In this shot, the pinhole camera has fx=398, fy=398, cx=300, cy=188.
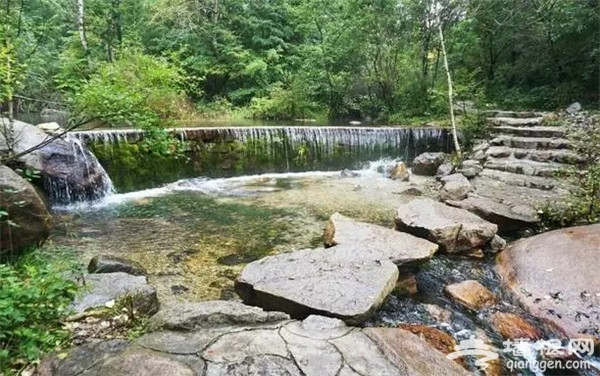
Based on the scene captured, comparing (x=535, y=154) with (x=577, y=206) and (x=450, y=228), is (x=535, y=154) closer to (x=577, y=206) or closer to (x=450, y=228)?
(x=577, y=206)

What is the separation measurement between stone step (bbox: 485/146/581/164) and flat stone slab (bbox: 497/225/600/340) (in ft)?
10.4

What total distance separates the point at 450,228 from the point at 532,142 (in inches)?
191

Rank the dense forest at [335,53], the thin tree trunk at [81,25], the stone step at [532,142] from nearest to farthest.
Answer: the stone step at [532,142] → the dense forest at [335,53] → the thin tree trunk at [81,25]

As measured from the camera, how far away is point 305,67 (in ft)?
49.3

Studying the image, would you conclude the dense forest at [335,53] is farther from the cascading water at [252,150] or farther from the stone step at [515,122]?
the cascading water at [252,150]

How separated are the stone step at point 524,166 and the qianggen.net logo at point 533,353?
456 centimetres

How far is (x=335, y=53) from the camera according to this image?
1395cm

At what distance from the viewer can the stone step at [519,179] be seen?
616cm

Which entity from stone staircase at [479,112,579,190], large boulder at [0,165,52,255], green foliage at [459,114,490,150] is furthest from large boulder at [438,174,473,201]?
large boulder at [0,165,52,255]

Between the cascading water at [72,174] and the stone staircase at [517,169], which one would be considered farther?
the cascading water at [72,174]

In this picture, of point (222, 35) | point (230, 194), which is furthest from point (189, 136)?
point (222, 35)

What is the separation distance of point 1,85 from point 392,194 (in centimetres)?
568

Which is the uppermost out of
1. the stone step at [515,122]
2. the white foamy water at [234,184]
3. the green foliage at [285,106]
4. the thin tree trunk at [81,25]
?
the thin tree trunk at [81,25]

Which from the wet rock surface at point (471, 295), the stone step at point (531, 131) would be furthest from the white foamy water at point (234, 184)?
the wet rock surface at point (471, 295)
